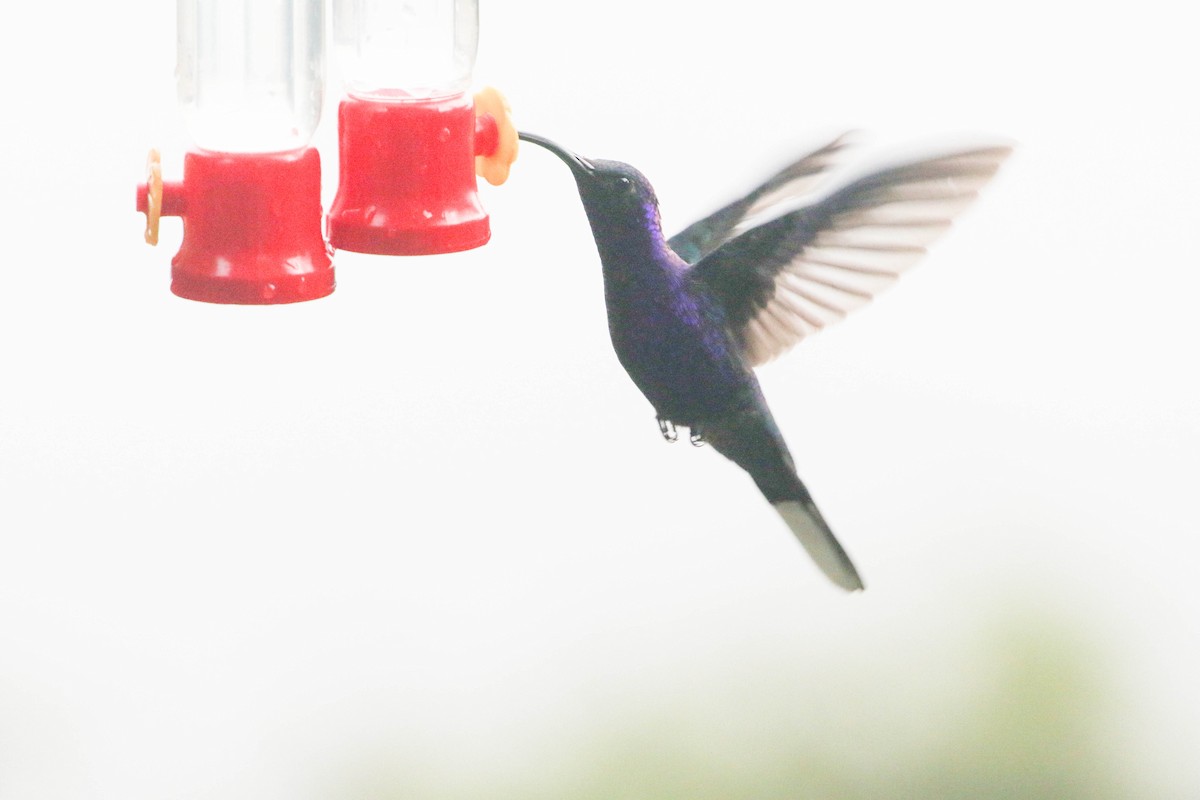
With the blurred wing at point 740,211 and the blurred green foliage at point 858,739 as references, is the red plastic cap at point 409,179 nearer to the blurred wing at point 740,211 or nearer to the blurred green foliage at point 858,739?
the blurred wing at point 740,211

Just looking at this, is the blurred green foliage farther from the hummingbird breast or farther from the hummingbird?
the hummingbird breast

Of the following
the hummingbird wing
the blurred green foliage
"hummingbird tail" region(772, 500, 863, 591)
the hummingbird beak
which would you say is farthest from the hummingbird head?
the blurred green foliage

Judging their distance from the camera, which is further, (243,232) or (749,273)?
(749,273)

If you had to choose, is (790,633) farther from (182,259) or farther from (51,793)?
(182,259)

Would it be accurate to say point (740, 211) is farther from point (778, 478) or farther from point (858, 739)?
point (858, 739)

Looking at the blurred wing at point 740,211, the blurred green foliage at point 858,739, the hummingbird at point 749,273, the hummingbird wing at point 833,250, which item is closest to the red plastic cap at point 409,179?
the hummingbird at point 749,273

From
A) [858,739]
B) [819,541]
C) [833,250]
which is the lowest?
[858,739]

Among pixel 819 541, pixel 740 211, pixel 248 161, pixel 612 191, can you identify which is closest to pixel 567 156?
pixel 612 191
